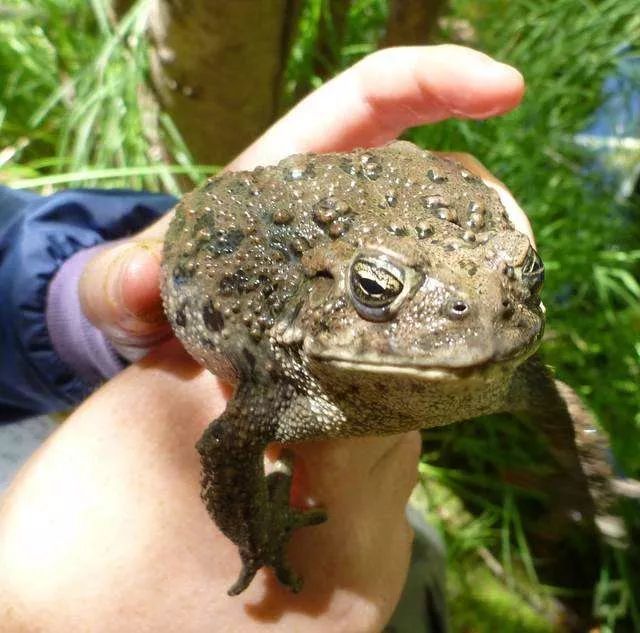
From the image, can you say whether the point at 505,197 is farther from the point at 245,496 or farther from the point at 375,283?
the point at 245,496

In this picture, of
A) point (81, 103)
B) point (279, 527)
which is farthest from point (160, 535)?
point (81, 103)

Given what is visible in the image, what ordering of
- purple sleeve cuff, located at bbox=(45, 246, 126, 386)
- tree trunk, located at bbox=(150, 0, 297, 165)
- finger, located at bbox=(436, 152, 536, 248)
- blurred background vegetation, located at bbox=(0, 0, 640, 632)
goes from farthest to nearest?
blurred background vegetation, located at bbox=(0, 0, 640, 632)
tree trunk, located at bbox=(150, 0, 297, 165)
purple sleeve cuff, located at bbox=(45, 246, 126, 386)
finger, located at bbox=(436, 152, 536, 248)

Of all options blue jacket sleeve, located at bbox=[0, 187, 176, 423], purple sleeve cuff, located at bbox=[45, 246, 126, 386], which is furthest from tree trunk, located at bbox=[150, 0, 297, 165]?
purple sleeve cuff, located at bbox=[45, 246, 126, 386]

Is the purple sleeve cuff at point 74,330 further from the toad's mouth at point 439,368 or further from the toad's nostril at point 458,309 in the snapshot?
the toad's nostril at point 458,309

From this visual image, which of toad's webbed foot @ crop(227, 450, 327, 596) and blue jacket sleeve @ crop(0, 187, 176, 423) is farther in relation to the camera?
blue jacket sleeve @ crop(0, 187, 176, 423)

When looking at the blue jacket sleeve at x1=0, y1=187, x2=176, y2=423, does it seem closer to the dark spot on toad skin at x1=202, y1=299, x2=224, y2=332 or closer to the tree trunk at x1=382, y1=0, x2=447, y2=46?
the dark spot on toad skin at x1=202, y1=299, x2=224, y2=332

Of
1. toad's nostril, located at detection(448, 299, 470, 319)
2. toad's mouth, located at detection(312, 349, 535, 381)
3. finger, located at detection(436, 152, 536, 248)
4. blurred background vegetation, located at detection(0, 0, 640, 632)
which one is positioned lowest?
blurred background vegetation, located at detection(0, 0, 640, 632)

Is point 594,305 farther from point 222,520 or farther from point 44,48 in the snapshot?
point 44,48

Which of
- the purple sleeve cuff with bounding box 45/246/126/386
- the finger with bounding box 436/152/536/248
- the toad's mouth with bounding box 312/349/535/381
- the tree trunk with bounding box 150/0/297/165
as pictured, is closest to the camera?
the toad's mouth with bounding box 312/349/535/381
